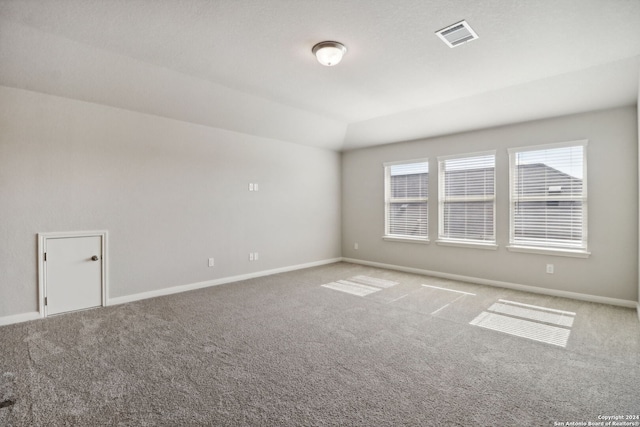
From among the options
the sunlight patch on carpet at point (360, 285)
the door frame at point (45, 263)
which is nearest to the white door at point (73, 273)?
the door frame at point (45, 263)

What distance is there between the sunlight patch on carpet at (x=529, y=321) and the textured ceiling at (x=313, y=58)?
8.55 feet

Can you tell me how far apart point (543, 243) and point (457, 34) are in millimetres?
3300

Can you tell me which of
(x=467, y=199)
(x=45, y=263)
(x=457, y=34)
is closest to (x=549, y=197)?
(x=467, y=199)

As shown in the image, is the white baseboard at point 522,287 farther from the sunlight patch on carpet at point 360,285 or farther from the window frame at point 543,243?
the sunlight patch on carpet at point 360,285

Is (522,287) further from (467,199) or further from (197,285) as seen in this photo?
(197,285)

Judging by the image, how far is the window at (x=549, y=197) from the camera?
4234 millimetres

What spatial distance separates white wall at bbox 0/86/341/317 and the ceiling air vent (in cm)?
342

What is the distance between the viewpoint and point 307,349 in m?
2.75

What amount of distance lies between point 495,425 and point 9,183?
4.73m

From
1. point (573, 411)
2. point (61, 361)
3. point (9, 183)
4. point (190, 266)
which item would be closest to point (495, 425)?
point (573, 411)

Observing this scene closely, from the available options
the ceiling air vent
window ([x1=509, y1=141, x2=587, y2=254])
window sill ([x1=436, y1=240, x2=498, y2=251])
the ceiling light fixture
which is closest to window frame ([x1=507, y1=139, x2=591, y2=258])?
window ([x1=509, y1=141, x2=587, y2=254])

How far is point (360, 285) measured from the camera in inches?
195

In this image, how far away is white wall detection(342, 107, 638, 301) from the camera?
390cm

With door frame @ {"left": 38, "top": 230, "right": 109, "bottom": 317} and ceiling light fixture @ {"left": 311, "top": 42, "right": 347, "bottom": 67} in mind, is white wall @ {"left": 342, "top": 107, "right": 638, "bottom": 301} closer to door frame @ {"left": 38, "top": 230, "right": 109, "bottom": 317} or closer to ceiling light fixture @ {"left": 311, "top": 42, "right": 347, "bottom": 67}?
ceiling light fixture @ {"left": 311, "top": 42, "right": 347, "bottom": 67}
